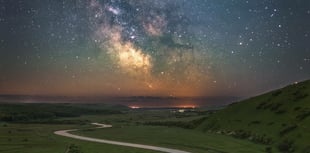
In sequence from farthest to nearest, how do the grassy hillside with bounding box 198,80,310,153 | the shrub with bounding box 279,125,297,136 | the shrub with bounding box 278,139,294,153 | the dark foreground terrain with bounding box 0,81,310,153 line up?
the shrub with bounding box 279,125,297,136
the grassy hillside with bounding box 198,80,310,153
the dark foreground terrain with bounding box 0,81,310,153
the shrub with bounding box 278,139,294,153

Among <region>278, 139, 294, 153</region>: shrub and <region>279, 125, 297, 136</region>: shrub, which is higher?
<region>279, 125, 297, 136</region>: shrub

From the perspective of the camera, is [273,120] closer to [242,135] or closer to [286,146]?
[242,135]

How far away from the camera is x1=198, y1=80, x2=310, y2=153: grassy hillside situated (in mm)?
73650

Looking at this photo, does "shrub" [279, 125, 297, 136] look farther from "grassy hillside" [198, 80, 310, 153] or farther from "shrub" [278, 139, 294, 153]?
"shrub" [278, 139, 294, 153]

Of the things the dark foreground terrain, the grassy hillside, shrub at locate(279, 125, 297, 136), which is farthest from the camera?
shrub at locate(279, 125, 297, 136)

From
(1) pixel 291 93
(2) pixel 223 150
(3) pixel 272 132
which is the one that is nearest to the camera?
(2) pixel 223 150

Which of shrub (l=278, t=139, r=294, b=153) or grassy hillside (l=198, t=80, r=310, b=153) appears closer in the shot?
shrub (l=278, t=139, r=294, b=153)

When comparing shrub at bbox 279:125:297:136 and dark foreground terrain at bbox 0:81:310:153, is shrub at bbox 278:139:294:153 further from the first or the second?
shrub at bbox 279:125:297:136

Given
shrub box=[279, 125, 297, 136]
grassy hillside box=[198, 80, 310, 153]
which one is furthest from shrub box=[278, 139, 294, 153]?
shrub box=[279, 125, 297, 136]

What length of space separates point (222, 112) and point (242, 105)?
7.63m

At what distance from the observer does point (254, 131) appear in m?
91.2

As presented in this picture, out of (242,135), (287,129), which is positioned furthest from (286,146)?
(242,135)

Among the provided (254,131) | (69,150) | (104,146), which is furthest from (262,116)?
(69,150)

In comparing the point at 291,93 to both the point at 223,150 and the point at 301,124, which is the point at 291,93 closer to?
the point at 301,124
